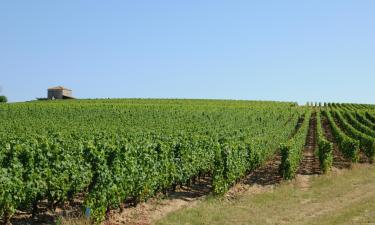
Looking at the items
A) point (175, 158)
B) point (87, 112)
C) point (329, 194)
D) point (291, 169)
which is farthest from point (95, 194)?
point (87, 112)

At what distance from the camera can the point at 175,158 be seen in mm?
19000

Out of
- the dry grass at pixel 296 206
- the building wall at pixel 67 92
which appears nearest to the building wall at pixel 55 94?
the building wall at pixel 67 92

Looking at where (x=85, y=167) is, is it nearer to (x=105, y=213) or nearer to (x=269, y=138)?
(x=105, y=213)

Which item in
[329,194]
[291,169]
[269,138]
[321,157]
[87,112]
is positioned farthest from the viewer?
[87,112]

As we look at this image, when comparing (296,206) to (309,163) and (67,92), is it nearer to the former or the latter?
(309,163)

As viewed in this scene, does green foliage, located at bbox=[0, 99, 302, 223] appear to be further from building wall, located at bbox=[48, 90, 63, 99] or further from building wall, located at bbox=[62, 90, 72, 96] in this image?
building wall, located at bbox=[62, 90, 72, 96]

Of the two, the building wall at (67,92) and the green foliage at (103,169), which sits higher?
the building wall at (67,92)

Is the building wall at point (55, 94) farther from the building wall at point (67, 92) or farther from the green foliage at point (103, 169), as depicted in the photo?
the green foliage at point (103, 169)

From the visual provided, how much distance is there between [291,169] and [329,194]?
3.45 m

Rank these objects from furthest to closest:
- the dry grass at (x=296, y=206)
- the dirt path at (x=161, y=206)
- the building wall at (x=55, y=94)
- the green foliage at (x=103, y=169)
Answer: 1. the building wall at (x=55, y=94)
2. the dry grass at (x=296, y=206)
3. the dirt path at (x=161, y=206)
4. the green foliage at (x=103, y=169)

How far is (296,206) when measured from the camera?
18219mm

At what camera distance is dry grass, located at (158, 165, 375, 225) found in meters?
15.8

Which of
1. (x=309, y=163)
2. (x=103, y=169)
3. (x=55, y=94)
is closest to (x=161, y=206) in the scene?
(x=103, y=169)

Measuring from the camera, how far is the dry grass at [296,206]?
51.9 feet
